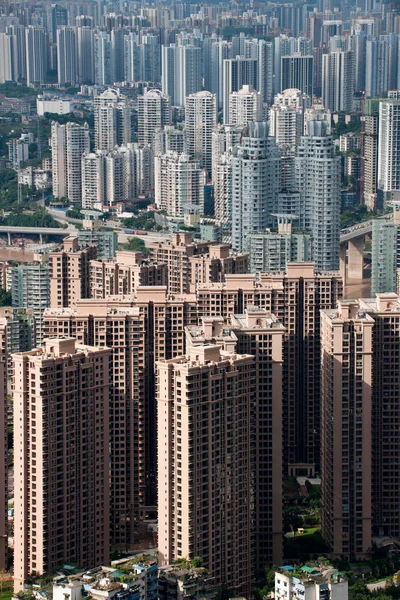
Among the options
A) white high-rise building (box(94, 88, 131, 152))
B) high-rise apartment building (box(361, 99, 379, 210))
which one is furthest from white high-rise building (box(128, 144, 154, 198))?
high-rise apartment building (box(361, 99, 379, 210))

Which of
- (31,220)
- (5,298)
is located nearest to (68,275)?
(5,298)

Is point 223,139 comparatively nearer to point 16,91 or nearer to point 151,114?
point 151,114

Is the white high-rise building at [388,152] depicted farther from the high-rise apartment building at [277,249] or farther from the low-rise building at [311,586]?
the low-rise building at [311,586]

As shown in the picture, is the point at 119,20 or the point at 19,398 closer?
the point at 19,398

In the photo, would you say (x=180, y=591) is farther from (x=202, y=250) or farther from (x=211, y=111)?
(x=211, y=111)

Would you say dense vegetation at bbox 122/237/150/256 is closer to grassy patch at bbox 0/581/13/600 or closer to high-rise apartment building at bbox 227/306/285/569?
high-rise apartment building at bbox 227/306/285/569

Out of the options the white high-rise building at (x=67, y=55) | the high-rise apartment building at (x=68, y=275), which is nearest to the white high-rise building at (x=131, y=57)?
the white high-rise building at (x=67, y=55)

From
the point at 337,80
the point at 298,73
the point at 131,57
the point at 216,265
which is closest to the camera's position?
the point at 216,265

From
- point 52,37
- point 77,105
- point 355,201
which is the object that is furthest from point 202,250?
point 52,37
